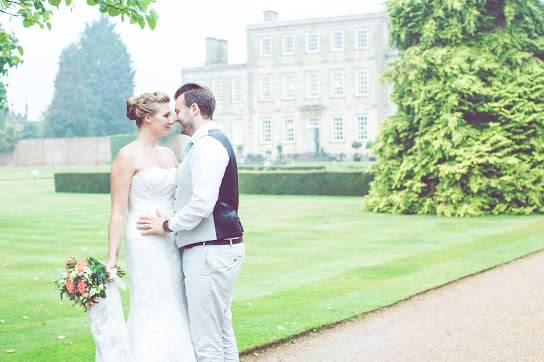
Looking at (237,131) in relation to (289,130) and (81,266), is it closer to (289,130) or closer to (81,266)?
(289,130)

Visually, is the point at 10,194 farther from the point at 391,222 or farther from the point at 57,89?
→ the point at 57,89

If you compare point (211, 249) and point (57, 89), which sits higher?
point (57, 89)

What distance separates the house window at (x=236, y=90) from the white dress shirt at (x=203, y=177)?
5104 centimetres

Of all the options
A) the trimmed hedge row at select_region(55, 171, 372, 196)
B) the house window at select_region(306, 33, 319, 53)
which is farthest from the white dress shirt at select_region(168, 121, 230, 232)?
the house window at select_region(306, 33, 319, 53)

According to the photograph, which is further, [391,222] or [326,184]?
[326,184]

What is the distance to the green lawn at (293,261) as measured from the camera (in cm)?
613

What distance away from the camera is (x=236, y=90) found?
5466 cm

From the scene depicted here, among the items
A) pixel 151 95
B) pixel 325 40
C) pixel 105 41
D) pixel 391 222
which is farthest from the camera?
pixel 105 41

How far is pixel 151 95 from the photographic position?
408 centimetres

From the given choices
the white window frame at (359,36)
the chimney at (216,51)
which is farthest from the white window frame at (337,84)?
the chimney at (216,51)

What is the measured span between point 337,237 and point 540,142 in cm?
642

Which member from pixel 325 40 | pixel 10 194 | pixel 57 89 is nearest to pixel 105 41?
pixel 57 89

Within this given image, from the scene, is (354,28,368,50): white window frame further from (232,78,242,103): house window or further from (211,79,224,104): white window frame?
(211,79,224,104): white window frame

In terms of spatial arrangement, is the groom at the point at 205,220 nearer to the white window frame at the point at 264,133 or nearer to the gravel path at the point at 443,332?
the gravel path at the point at 443,332
